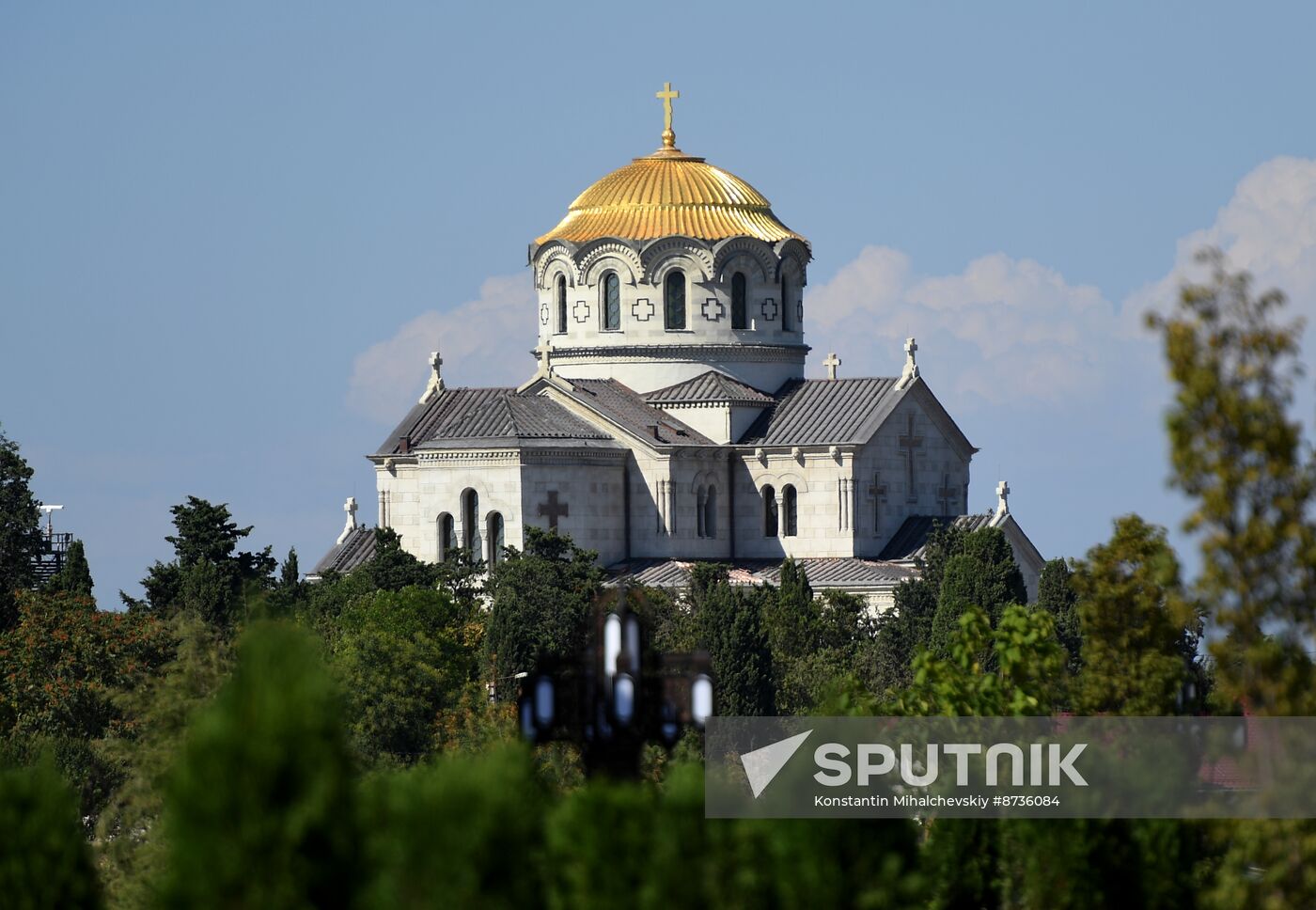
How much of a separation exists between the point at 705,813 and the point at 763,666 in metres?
36.3

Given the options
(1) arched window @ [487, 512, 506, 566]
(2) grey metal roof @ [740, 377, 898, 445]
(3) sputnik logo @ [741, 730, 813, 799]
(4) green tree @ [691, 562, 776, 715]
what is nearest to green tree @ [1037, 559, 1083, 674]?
(2) grey metal roof @ [740, 377, 898, 445]

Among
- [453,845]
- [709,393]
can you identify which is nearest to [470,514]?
[709,393]

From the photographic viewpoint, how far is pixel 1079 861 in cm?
2759

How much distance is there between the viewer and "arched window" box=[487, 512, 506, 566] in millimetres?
72562

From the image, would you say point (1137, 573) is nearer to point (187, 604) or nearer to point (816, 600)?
point (187, 604)

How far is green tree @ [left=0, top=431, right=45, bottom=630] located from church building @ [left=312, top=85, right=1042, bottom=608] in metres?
6.82

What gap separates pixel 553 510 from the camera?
241 feet

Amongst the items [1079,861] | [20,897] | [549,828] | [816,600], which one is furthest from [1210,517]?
[816,600]

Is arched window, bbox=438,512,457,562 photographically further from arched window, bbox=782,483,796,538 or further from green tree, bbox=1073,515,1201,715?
green tree, bbox=1073,515,1201,715

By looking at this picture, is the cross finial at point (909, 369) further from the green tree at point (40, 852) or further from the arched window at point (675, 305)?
the green tree at point (40, 852)

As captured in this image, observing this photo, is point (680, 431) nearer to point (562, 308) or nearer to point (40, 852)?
point (562, 308)

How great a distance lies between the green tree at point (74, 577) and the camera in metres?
67.2

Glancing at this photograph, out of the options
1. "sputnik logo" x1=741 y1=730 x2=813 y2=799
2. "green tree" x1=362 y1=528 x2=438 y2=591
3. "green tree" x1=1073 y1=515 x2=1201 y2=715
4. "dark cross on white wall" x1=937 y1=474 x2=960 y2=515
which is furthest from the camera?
"dark cross on white wall" x1=937 y1=474 x2=960 y2=515

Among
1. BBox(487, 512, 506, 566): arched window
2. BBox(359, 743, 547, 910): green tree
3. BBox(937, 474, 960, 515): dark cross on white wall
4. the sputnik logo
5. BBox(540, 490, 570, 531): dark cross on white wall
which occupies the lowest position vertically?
BBox(359, 743, 547, 910): green tree
